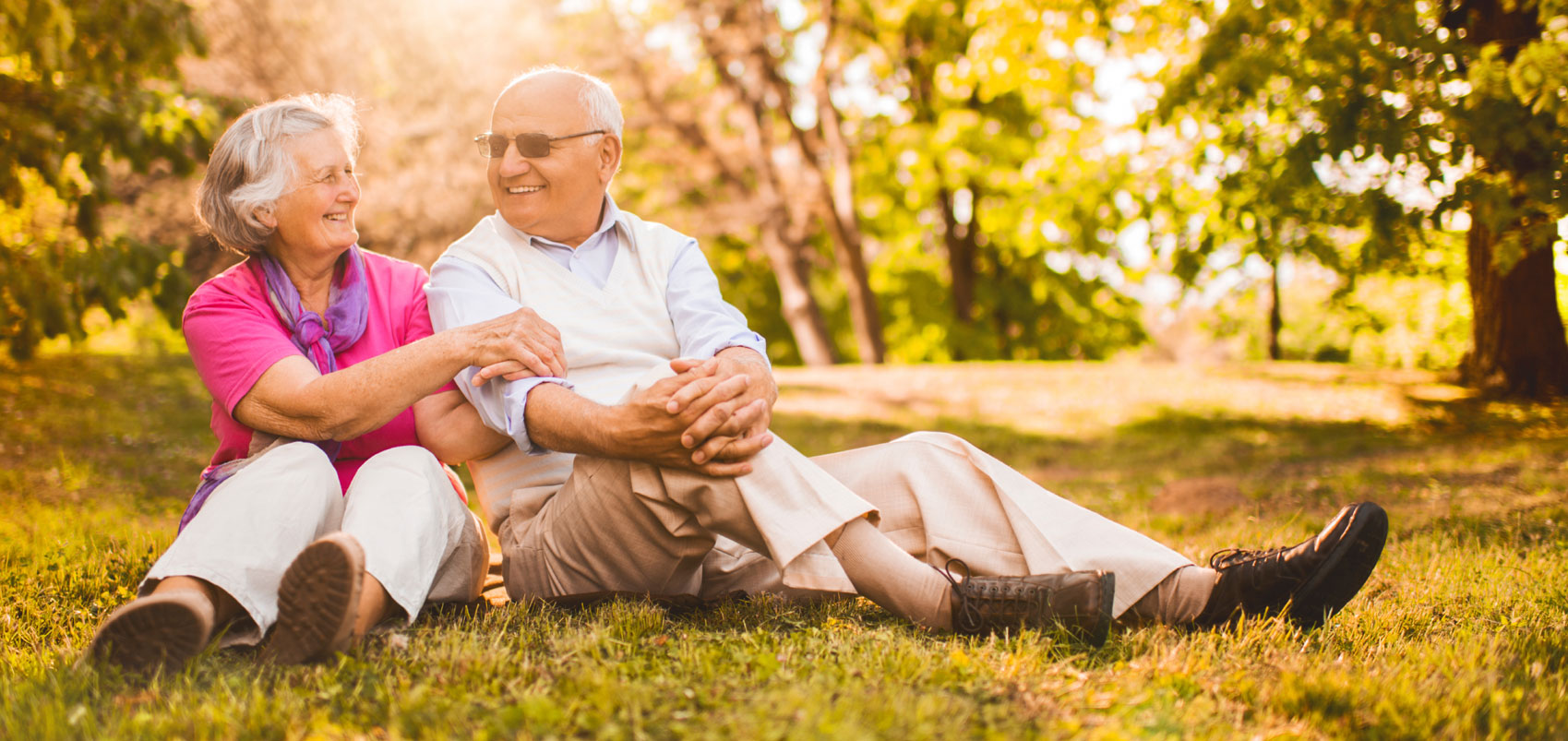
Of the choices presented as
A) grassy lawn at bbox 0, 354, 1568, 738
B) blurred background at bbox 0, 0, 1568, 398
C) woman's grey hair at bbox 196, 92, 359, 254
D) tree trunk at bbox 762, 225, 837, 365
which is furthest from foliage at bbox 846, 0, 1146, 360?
woman's grey hair at bbox 196, 92, 359, 254

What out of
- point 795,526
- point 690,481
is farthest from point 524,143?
point 795,526

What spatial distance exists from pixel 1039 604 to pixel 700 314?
1.44m

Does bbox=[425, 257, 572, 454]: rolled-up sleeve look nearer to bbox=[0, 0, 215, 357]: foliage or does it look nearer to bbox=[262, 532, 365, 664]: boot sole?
bbox=[262, 532, 365, 664]: boot sole

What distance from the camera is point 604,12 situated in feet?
59.8

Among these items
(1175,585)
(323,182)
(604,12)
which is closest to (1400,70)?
(1175,585)

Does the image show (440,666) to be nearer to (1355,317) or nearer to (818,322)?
(818,322)

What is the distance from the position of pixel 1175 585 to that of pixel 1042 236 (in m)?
16.8

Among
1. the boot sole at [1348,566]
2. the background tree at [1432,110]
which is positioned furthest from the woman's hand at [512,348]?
the background tree at [1432,110]

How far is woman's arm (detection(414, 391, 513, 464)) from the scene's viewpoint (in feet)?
10.8

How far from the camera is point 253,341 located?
9.91 ft

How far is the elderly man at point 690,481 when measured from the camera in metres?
2.83

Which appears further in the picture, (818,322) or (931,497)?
(818,322)

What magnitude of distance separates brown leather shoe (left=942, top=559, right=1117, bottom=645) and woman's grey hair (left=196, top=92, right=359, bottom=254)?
2.36 meters

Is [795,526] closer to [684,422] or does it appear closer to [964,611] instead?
[684,422]
